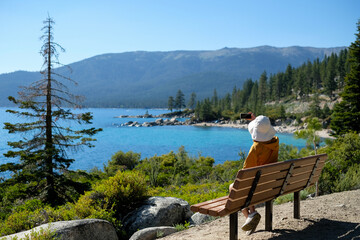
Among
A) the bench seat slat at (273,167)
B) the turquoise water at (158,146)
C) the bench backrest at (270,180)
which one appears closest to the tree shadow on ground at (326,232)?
the bench backrest at (270,180)

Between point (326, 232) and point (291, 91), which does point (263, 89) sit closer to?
point (291, 91)

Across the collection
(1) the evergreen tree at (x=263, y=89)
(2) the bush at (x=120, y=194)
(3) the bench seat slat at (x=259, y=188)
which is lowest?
(2) the bush at (x=120, y=194)

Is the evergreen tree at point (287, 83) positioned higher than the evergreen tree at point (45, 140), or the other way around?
the evergreen tree at point (287, 83)

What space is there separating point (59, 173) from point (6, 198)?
189 centimetres

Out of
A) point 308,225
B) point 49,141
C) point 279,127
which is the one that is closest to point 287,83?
point 279,127

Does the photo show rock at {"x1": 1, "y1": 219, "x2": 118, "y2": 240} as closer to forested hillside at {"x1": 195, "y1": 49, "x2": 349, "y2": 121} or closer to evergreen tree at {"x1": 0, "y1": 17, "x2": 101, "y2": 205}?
evergreen tree at {"x1": 0, "y1": 17, "x2": 101, "y2": 205}

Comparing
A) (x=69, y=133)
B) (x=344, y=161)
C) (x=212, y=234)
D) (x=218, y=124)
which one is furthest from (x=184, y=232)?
(x=218, y=124)

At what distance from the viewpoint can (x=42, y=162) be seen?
10578 millimetres

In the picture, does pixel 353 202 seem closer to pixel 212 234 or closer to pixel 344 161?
pixel 212 234

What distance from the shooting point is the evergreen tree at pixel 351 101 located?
2219 cm

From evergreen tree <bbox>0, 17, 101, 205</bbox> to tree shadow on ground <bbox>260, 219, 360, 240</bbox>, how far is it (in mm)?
8891

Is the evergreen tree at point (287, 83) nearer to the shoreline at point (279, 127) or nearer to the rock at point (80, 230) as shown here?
the shoreline at point (279, 127)

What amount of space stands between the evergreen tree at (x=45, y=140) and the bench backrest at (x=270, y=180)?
28.8 ft

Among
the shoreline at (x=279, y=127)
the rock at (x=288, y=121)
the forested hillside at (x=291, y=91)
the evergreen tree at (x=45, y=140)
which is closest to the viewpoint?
the evergreen tree at (x=45, y=140)
